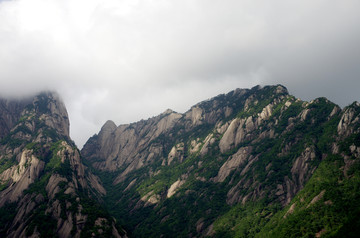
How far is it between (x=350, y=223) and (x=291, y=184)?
7031 centimetres

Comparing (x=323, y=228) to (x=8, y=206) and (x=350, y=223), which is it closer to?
(x=350, y=223)

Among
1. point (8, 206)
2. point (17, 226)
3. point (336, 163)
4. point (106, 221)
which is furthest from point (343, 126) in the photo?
point (8, 206)

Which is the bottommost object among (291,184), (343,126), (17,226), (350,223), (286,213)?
(350,223)

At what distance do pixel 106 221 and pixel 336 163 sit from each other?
152m

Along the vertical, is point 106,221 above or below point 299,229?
above

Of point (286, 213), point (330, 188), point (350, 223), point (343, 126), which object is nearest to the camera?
point (350, 223)

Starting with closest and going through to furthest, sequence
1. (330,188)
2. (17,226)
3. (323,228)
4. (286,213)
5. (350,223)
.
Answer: (350,223) < (323,228) < (330,188) < (286,213) < (17,226)

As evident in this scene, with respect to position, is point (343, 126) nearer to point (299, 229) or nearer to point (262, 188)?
point (262, 188)

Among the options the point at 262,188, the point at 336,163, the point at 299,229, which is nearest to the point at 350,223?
the point at 299,229

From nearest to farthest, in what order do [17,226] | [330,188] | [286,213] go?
[330,188], [286,213], [17,226]

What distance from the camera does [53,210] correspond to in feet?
581

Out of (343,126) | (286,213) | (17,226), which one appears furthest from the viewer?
(343,126)

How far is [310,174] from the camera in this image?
17750cm

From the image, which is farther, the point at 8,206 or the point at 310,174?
the point at 8,206
